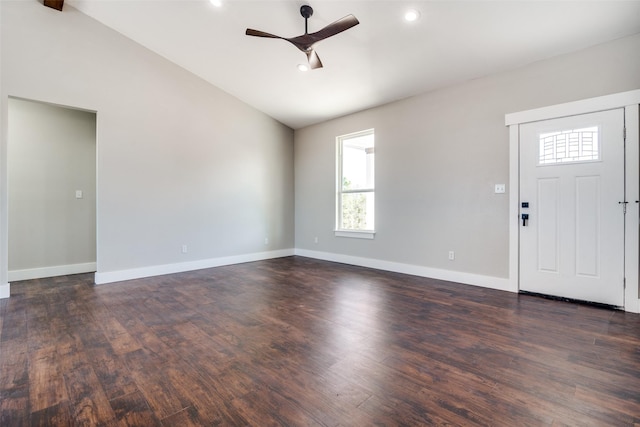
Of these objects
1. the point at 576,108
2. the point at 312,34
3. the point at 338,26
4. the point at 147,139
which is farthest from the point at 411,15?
the point at 147,139

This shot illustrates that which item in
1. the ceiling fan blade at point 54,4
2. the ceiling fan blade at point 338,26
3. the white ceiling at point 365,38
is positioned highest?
the ceiling fan blade at point 54,4

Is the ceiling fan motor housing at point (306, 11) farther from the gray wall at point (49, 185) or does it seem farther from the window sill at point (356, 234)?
the gray wall at point (49, 185)

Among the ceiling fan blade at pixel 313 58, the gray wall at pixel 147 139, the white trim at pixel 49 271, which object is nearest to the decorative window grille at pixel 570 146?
the ceiling fan blade at pixel 313 58

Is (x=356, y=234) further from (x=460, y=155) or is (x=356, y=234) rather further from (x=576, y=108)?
(x=576, y=108)

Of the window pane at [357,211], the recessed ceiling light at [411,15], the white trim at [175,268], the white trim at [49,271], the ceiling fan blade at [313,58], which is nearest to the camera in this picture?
the recessed ceiling light at [411,15]

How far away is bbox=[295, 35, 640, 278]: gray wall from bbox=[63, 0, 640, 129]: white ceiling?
193mm

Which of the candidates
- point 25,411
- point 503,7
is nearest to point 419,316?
point 25,411

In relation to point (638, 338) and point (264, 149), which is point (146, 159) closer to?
point (264, 149)

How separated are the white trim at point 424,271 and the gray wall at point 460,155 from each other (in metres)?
0.07

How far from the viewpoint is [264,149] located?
6.02 m

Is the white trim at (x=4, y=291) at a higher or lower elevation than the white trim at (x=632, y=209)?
lower

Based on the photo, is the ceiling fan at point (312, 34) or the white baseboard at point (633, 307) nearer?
the ceiling fan at point (312, 34)

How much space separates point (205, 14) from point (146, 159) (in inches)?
87.6

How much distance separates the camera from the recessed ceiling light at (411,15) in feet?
9.74
